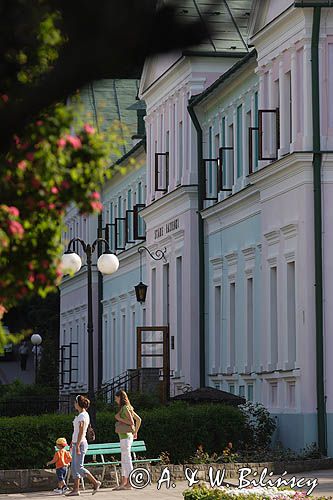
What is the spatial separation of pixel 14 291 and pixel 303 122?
76.9 feet

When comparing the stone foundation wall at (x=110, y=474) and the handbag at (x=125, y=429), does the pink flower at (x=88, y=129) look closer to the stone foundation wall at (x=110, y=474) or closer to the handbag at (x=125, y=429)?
the handbag at (x=125, y=429)

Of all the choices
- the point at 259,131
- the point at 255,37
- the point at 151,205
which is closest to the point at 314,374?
the point at 259,131

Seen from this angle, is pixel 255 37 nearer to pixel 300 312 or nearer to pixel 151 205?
pixel 300 312

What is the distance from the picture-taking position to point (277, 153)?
32.1 m

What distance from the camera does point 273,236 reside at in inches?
1286

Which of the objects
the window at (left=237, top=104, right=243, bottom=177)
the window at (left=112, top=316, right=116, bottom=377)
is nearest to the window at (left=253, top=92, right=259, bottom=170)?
the window at (left=237, top=104, right=243, bottom=177)

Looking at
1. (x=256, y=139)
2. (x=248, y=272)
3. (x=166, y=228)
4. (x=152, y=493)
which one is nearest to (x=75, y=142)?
(x=152, y=493)

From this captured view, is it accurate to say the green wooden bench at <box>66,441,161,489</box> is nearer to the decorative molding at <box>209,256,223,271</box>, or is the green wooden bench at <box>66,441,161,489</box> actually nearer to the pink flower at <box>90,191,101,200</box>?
the decorative molding at <box>209,256,223,271</box>

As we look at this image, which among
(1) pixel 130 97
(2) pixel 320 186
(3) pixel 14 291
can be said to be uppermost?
(1) pixel 130 97

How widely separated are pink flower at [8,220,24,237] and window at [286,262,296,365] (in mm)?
23857

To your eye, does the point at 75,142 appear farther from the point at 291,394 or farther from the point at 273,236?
the point at 273,236

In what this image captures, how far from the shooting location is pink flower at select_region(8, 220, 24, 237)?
23.5 ft

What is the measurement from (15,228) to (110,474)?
61.2ft

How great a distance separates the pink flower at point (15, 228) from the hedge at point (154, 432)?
774 inches
